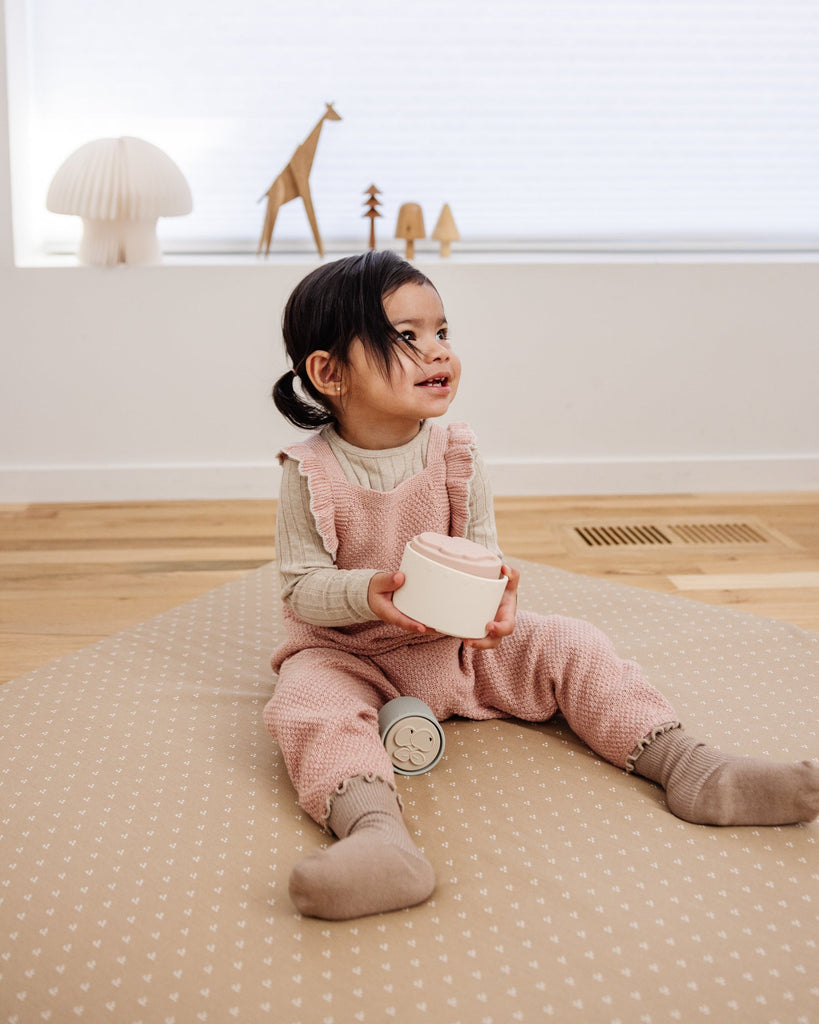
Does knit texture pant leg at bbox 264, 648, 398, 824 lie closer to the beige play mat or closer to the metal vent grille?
the beige play mat

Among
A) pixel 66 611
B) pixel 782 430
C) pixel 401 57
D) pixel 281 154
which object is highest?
pixel 401 57

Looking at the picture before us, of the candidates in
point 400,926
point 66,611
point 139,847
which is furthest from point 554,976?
point 66,611

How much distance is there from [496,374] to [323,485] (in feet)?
3.76

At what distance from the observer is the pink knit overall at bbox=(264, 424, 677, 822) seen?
3.66 feet

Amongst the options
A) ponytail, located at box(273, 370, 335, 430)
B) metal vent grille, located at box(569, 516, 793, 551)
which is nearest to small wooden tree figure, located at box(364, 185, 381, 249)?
metal vent grille, located at box(569, 516, 793, 551)

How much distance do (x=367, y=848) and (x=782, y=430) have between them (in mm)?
1744

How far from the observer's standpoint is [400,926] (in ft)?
2.87

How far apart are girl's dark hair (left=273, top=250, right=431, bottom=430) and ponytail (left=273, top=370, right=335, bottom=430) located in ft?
0.16

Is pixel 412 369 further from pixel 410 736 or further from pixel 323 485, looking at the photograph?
pixel 410 736

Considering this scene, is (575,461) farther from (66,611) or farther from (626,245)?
(66,611)

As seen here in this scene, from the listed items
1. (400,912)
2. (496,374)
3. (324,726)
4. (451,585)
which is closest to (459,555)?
(451,585)

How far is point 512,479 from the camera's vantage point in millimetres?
2295

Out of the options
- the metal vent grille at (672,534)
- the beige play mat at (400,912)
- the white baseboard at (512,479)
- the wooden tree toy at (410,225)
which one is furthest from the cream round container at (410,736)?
the wooden tree toy at (410,225)

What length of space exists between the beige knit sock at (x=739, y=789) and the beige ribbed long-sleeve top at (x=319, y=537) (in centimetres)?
33
